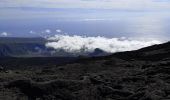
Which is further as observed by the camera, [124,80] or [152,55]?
[152,55]

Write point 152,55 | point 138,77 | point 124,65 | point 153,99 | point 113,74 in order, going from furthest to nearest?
point 152,55
point 124,65
point 113,74
point 138,77
point 153,99


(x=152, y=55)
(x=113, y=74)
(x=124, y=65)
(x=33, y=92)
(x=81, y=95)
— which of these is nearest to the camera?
(x=81, y=95)

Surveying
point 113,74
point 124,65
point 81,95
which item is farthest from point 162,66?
point 81,95

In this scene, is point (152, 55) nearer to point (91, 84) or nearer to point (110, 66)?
point (110, 66)

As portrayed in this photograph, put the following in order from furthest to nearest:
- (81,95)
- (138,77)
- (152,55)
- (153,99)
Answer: (152,55) < (138,77) < (81,95) < (153,99)

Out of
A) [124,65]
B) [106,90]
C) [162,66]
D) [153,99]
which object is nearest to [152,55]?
[124,65]

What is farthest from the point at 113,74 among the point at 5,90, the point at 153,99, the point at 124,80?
the point at 153,99

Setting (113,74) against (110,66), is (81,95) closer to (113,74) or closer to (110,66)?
(113,74)

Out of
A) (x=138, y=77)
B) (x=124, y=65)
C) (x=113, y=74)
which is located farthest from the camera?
(x=124, y=65)

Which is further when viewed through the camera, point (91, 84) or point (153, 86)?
point (91, 84)
